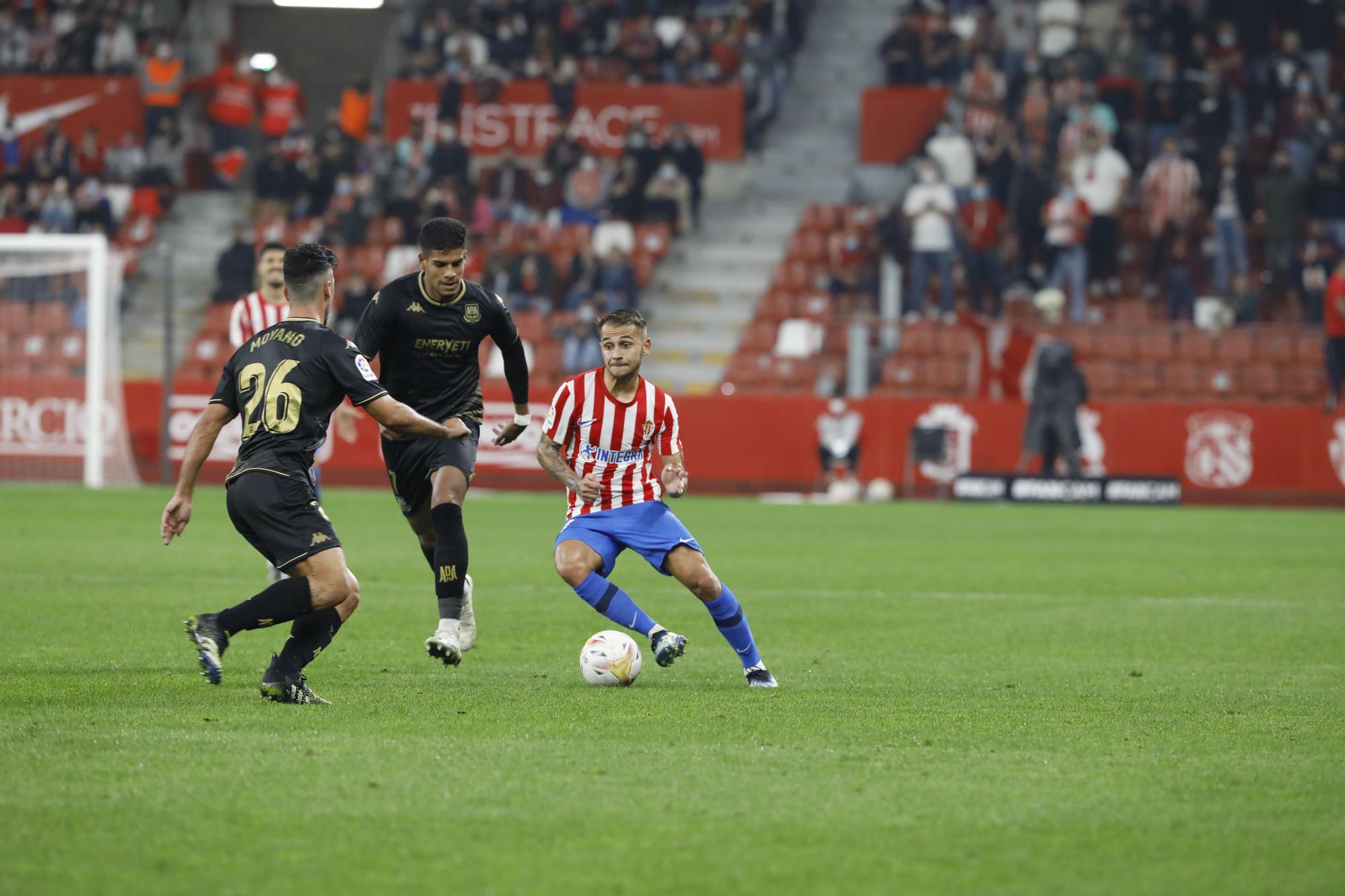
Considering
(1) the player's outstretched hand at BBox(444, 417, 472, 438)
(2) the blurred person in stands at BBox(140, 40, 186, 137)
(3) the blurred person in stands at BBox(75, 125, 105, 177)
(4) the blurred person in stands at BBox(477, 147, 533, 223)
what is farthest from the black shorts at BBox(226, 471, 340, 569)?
(2) the blurred person in stands at BBox(140, 40, 186, 137)

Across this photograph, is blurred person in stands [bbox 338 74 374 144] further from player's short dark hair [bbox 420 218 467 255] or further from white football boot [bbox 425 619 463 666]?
white football boot [bbox 425 619 463 666]

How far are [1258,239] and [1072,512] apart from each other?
20.4 ft

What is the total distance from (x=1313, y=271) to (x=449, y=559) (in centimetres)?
1839

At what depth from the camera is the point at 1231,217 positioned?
2372 cm

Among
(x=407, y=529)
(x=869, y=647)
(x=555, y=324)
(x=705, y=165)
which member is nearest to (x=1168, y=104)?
(x=705, y=165)

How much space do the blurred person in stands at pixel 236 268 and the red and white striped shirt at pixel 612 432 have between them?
18759mm

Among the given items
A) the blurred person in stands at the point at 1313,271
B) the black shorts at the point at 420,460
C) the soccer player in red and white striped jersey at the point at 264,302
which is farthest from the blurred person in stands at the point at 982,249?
the black shorts at the point at 420,460

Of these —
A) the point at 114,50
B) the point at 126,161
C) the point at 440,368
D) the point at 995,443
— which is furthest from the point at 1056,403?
the point at 114,50

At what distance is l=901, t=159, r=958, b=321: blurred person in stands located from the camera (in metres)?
→ 24.1

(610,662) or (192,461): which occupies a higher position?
(192,461)

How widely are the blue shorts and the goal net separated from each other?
15188 mm

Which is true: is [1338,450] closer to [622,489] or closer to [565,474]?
[622,489]

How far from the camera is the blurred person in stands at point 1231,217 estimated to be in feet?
77.9

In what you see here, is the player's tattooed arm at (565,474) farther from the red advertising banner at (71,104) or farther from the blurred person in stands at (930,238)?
the red advertising banner at (71,104)
